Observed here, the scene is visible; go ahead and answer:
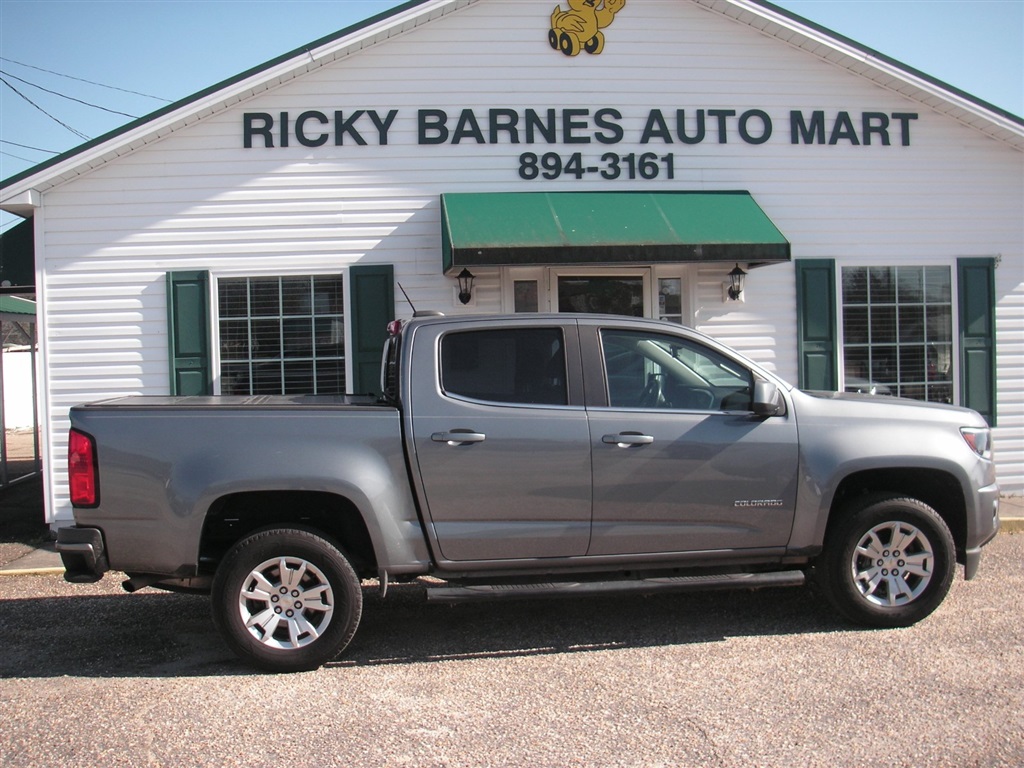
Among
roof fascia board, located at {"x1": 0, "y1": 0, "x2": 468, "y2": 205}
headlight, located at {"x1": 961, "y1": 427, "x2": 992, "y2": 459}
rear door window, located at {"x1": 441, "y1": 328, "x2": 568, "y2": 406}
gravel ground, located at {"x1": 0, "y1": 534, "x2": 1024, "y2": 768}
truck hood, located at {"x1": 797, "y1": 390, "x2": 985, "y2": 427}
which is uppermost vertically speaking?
roof fascia board, located at {"x1": 0, "y1": 0, "x2": 468, "y2": 205}

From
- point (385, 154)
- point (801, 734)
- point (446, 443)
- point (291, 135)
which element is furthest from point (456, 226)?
point (801, 734)

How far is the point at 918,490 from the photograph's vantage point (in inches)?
226

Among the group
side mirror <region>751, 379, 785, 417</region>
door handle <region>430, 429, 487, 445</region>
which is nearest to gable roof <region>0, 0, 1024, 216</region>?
door handle <region>430, 429, 487, 445</region>

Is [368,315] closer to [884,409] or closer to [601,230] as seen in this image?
[601,230]

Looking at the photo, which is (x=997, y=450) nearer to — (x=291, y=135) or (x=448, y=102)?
(x=448, y=102)

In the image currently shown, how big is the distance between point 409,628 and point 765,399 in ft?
8.53

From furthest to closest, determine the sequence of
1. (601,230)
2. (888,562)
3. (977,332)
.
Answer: (977,332)
(601,230)
(888,562)

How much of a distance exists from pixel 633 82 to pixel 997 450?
536 cm

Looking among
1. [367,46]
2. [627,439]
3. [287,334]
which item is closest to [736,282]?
[367,46]

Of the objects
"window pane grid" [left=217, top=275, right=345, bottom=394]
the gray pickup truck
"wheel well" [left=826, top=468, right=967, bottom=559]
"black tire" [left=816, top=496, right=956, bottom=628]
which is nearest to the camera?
the gray pickup truck

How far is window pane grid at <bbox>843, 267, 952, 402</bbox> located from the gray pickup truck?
4.11 m

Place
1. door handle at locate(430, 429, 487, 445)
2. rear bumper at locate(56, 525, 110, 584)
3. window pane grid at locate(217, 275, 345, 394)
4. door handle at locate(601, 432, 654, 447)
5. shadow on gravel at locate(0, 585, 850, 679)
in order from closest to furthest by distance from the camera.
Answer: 1. rear bumper at locate(56, 525, 110, 584)
2. door handle at locate(430, 429, 487, 445)
3. door handle at locate(601, 432, 654, 447)
4. shadow on gravel at locate(0, 585, 850, 679)
5. window pane grid at locate(217, 275, 345, 394)

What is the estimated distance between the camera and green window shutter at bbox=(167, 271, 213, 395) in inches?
352

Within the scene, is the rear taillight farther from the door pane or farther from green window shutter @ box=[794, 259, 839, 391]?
green window shutter @ box=[794, 259, 839, 391]
